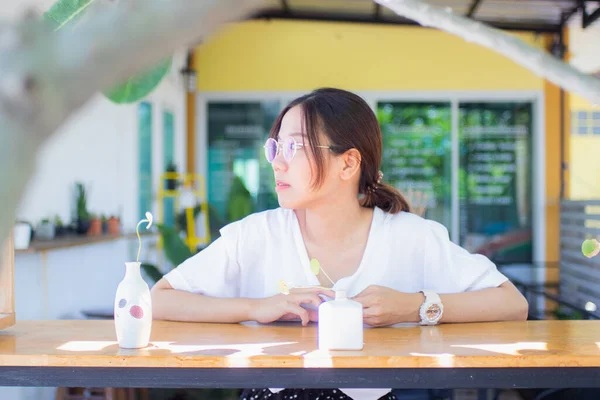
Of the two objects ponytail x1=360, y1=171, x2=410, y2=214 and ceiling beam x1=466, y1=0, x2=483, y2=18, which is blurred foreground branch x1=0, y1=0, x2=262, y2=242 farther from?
ceiling beam x1=466, y1=0, x2=483, y2=18

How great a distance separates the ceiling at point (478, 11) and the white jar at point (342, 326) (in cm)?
690

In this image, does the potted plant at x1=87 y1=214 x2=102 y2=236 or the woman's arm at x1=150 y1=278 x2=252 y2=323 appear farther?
the potted plant at x1=87 y1=214 x2=102 y2=236

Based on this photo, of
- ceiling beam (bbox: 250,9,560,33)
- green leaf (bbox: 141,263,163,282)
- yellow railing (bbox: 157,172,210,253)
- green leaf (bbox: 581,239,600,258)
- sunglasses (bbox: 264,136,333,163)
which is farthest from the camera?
ceiling beam (bbox: 250,9,560,33)

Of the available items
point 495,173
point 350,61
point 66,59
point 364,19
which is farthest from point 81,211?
point 495,173

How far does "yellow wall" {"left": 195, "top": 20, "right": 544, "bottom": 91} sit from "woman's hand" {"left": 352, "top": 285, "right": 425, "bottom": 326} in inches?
286

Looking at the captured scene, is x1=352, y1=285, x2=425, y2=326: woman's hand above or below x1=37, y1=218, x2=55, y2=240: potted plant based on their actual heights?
below

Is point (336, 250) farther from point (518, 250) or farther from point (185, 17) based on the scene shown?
point (518, 250)

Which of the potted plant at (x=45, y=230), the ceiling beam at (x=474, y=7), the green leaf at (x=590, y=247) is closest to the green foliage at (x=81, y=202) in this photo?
the potted plant at (x=45, y=230)

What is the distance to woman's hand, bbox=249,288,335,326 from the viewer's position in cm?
176

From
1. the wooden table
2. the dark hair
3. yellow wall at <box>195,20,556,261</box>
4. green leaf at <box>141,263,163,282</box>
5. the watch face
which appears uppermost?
yellow wall at <box>195,20,556,261</box>

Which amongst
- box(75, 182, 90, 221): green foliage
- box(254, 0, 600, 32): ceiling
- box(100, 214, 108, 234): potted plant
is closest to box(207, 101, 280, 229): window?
box(254, 0, 600, 32): ceiling

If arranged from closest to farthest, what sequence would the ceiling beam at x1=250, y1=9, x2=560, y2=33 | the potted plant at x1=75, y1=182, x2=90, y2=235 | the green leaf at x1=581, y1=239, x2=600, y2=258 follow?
1. the green leaf at x1=581, y1=239, x2=600, y2=258
2. the potted plant at x1=75, y1=182, x2=90, y2=235
3. the ceiling beam at x1=250, y1=9, x2=560, y2=33

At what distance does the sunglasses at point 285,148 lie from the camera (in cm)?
197

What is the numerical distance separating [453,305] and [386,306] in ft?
0.76
